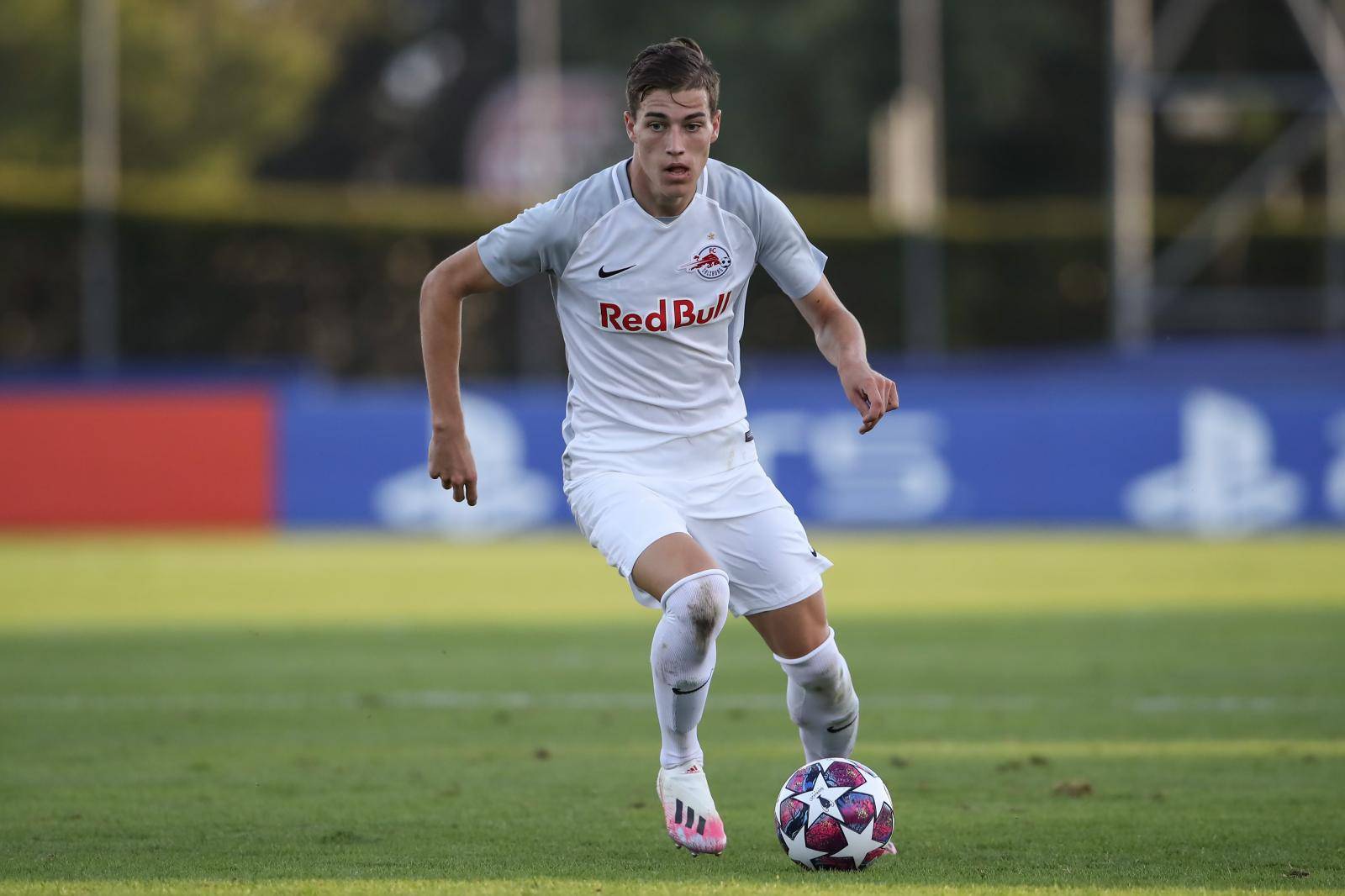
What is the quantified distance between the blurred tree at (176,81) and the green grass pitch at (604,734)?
2595 centimetres

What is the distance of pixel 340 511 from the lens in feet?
71.5

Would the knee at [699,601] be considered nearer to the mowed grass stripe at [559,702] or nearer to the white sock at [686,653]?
the white sock at [686,653]

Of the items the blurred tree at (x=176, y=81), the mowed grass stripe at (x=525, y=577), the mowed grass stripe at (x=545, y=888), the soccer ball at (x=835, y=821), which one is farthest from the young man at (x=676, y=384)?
the blurred tree at (x=176, y=81)

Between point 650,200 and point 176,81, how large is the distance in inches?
1510

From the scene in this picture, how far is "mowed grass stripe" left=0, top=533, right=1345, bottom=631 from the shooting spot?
14.5 metres

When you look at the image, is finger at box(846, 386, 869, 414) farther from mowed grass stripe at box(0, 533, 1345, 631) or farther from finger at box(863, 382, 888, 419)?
mowed grass stripe at box(0, 533, 1345, 631)

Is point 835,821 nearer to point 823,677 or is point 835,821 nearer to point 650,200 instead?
point 823,677

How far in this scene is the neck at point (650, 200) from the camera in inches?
250

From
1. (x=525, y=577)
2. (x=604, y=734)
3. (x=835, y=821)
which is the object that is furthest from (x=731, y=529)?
(x=525, y=577)

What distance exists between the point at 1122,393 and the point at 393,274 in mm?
15674

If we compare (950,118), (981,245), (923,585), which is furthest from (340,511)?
(950,118)

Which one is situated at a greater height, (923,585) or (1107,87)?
(1107,87)

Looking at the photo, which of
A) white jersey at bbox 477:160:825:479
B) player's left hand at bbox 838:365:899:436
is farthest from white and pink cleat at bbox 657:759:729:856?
player's left hand at bbox 838:365:899:436

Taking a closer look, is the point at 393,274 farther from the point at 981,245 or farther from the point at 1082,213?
the point at 1082,213
